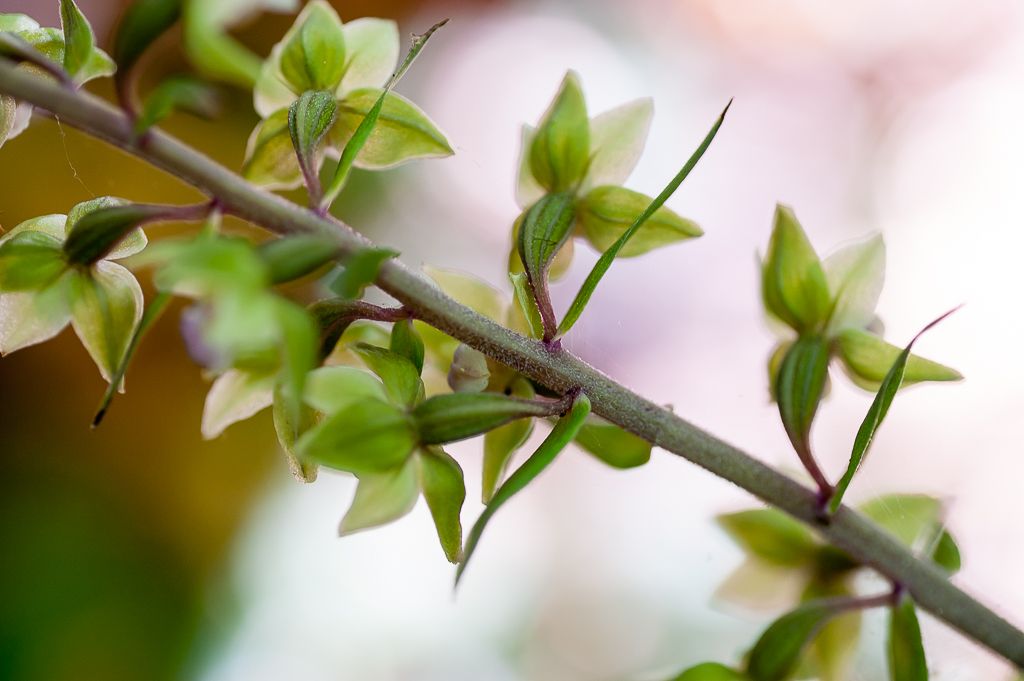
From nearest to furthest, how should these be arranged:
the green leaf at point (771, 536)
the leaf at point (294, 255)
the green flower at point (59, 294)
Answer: the leaf at point (294, 255)
the green flower at point (59, 294)
the green leaf at point (771, 536)

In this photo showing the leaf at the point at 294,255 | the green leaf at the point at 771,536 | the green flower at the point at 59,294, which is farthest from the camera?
the green leaf at the point at 771,536

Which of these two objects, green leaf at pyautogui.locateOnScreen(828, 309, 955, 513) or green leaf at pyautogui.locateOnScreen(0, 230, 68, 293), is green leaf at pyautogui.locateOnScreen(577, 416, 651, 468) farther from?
green leaf at pyautogui.locateOnScreen(0, 230, 68, 293)

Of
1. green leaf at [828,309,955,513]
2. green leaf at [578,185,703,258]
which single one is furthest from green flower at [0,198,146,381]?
green leaf at [828,309,955,513]

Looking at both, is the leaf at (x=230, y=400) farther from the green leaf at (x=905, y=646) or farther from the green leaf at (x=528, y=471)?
the green leaf at (x=905, y=646)

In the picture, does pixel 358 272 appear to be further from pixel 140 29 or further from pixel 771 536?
pixel 771 536

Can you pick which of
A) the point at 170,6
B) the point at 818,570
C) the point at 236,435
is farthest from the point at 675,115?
the point at 170,6

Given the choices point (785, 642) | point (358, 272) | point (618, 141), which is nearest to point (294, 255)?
point (358, 272)

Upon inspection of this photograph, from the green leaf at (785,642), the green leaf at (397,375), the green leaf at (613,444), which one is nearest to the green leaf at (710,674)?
the green leaf at (785,642)
